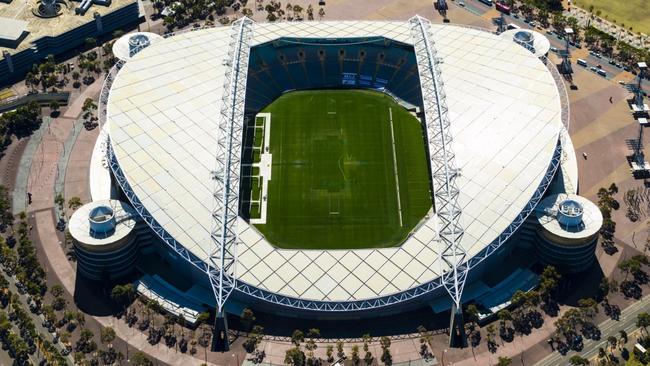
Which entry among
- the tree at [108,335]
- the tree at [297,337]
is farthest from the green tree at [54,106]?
the tree at [297,337]

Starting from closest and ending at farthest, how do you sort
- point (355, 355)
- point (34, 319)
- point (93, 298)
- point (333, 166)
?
point (355, 355), point (34, 319), point (93, 298), point (333, 166)

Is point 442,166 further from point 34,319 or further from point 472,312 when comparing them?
point 34,319

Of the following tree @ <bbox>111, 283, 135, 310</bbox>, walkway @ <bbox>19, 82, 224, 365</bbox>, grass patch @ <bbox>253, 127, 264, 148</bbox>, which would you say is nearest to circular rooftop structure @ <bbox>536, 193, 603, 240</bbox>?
grass patch @ <bbox>253, 127, 264, 148</bbox>

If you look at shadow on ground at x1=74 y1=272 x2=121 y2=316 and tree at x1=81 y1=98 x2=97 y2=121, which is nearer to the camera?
shadow on ground at x1=74 y1=272 x2=121 y2=316

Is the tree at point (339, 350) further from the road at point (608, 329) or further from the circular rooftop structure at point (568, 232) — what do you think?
the circular rooftop structure at point (568, 232)

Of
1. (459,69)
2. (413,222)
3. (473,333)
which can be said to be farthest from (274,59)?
(473,333)

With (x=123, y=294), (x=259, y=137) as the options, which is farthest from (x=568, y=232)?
(x=123, y=294)

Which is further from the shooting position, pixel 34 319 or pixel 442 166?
pixel 442 166

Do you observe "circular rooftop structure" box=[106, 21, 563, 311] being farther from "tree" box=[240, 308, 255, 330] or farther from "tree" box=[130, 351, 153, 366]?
"tree" box=[130, 351, 153, 366]
